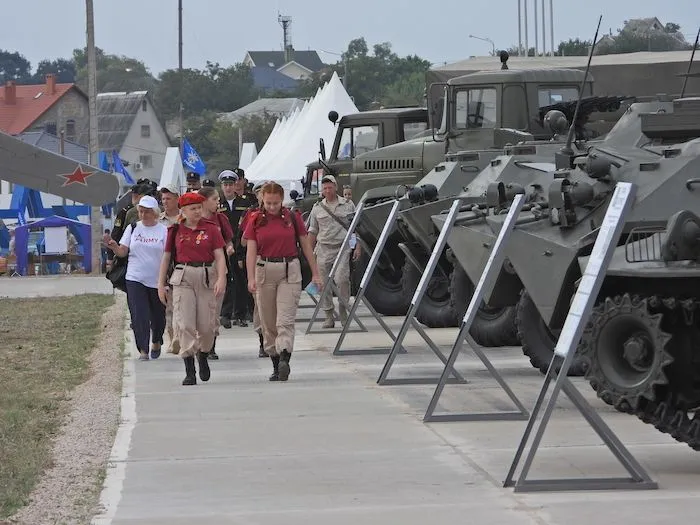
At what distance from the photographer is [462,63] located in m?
29.2

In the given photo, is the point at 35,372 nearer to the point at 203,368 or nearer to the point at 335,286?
the point at 203,368

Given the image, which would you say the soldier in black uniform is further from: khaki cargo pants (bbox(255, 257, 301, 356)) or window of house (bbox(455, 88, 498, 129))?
khaki cargo pants (bbox(255, 257, 301, 356))

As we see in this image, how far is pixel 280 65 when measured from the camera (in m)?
184

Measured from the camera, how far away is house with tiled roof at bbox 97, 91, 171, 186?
111m

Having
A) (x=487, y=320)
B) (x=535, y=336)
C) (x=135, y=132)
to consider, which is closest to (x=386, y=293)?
(x=487, y=320)

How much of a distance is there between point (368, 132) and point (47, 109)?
78.2 metres

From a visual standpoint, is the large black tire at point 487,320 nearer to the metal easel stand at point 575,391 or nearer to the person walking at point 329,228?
the person walking at point 329,228

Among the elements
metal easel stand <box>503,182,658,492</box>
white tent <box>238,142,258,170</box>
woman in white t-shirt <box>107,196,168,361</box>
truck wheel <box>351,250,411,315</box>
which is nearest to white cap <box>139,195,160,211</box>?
woman in white t-shirt <box>107,196,168,361</box>

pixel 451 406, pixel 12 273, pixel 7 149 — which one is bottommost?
pixel 12 273

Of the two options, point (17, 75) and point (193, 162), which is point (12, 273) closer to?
point (193, 162)

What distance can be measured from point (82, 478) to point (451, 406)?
3.54 meters

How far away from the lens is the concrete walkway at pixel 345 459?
27.5ft

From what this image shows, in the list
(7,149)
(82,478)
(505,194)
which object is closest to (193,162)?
(7,149)

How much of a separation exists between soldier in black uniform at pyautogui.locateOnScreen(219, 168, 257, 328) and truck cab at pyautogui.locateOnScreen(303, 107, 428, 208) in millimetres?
5128
